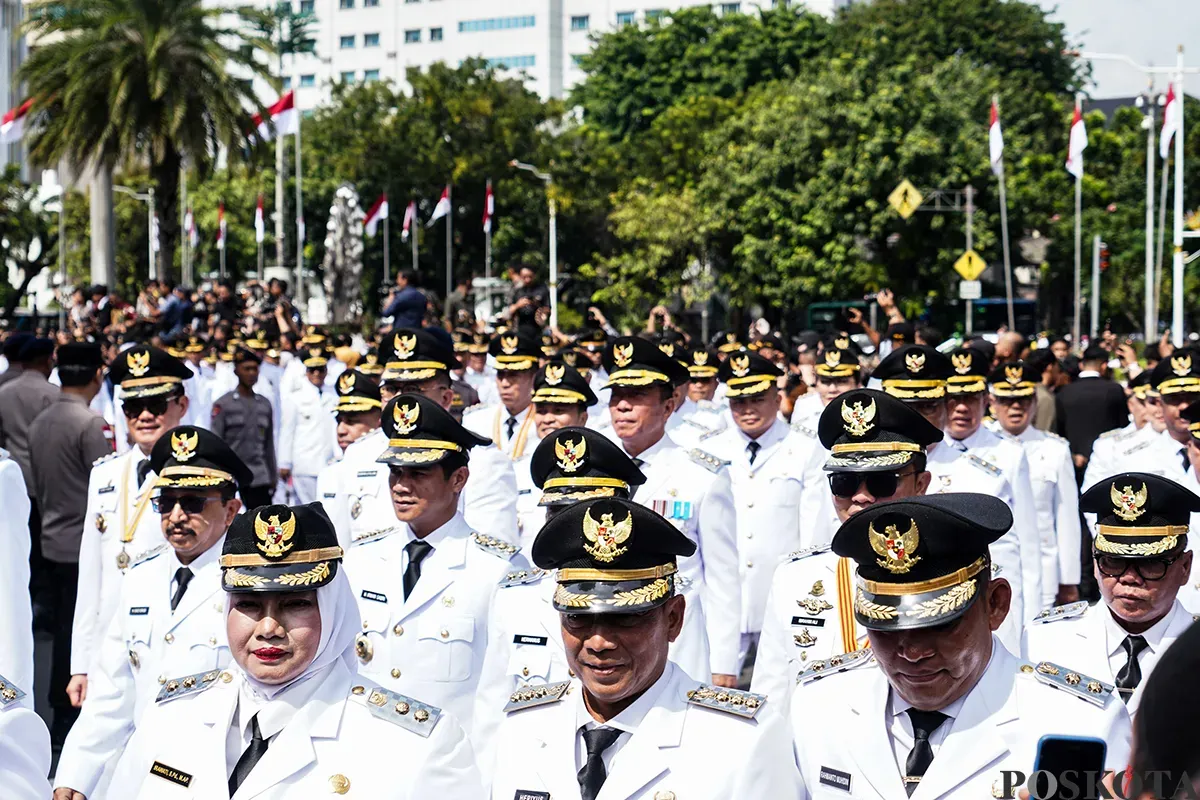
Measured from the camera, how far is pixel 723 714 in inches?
151

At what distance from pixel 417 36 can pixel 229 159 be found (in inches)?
2723

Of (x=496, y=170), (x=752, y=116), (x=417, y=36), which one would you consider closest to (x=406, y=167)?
(x=496, y=170)

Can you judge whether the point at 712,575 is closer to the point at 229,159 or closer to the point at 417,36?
the point at 229,159

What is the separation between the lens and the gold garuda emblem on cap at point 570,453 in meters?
6.41

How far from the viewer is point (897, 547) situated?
3.71m

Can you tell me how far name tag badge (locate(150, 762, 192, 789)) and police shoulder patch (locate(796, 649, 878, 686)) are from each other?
1580 millimetres

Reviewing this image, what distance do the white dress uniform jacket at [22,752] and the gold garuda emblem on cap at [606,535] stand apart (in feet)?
5.00

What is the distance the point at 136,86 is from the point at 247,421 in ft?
58.5

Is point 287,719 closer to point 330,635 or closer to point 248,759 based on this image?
point 248,759

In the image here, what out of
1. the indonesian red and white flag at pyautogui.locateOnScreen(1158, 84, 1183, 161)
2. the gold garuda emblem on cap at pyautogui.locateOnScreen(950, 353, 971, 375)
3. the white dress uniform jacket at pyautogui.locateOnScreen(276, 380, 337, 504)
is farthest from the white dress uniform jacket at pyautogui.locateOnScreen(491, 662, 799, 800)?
the indonesian red and white flag at pyautogui.locateOnScreen(1158, 84, 1183, 161)

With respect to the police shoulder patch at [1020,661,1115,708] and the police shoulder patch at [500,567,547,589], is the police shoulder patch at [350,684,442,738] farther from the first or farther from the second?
the police shoulder patch at [500,567,547,589]

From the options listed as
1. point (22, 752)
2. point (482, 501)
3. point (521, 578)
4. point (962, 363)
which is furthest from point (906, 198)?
point (22, 752)

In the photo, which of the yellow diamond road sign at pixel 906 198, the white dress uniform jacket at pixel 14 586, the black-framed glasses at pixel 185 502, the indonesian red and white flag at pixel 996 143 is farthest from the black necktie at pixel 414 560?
the yellow diamond road sign at pixel 906 198

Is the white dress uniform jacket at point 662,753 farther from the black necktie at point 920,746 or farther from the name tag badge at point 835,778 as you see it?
the black necktie at point 920,746
